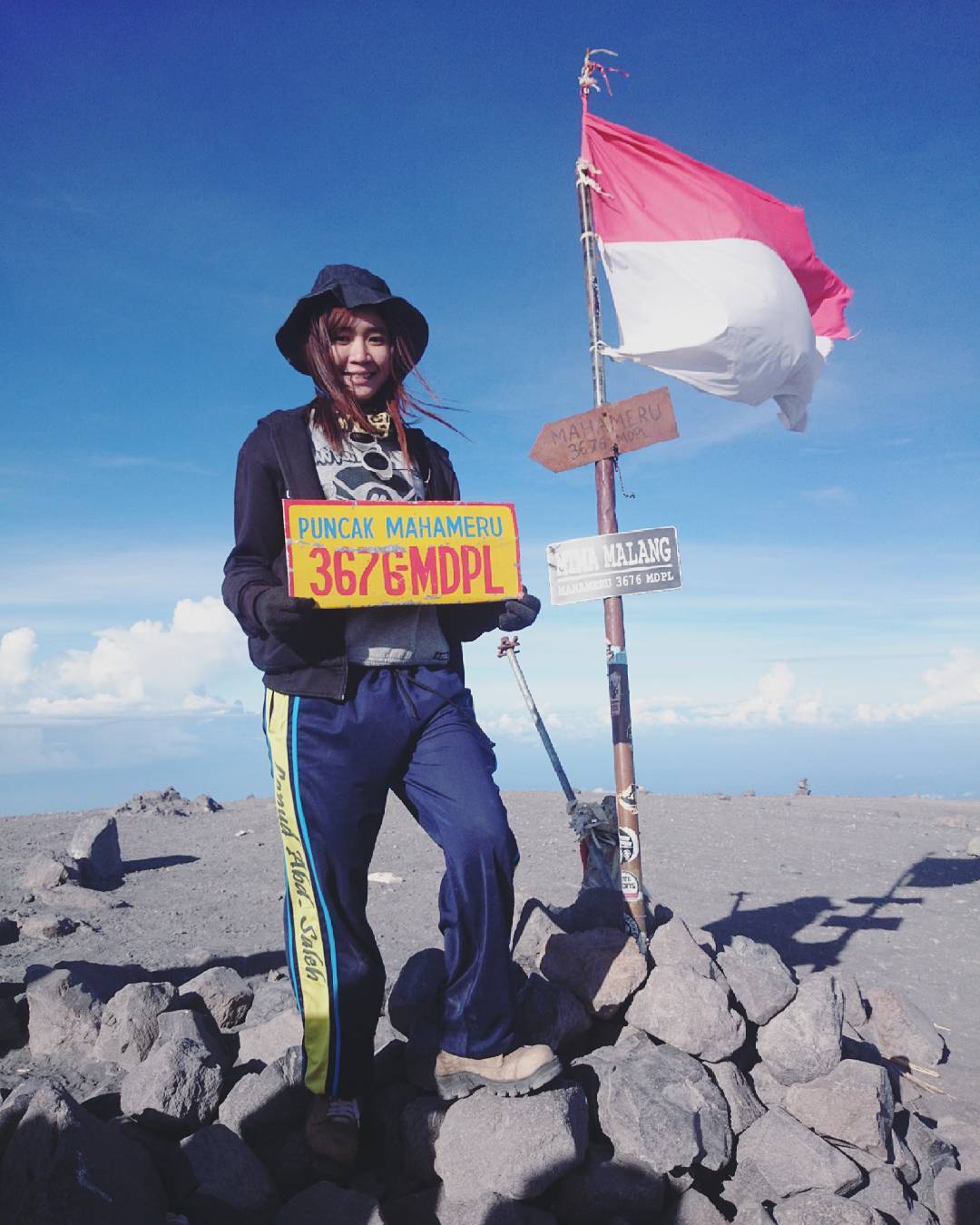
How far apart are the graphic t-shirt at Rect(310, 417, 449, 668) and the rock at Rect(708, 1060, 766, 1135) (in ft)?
6.82

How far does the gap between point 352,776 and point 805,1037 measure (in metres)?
2.30

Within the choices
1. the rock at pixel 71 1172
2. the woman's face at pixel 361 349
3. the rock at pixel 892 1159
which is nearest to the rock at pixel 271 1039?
the rock at pixel 71 1172

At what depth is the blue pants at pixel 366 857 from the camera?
2.90 metres

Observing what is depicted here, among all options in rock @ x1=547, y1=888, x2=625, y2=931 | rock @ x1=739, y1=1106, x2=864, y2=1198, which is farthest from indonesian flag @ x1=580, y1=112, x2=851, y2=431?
rock @ x1=739, y1=1106, x2=864, y2=1198

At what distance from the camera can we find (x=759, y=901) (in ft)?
24.5

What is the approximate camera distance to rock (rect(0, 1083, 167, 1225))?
233 cm

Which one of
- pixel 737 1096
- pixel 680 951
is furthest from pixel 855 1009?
pixel 737 1096

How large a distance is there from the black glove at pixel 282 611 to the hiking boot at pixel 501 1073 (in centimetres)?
165

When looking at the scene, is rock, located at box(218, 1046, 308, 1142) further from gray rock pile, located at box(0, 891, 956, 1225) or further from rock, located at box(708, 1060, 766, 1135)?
rock, located at box(708, 1060, 766, 1135)

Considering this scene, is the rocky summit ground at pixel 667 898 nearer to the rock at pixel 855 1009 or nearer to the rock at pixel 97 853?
the rock at pixel 97 853

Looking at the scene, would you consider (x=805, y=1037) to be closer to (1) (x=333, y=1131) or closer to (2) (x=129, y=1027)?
(1) (x=333, y=1131)

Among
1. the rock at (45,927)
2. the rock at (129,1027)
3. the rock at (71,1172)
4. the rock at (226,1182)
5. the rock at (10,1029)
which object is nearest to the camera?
the rock at (71,1172)

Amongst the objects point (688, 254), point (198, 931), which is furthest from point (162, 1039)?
point (688, 254)

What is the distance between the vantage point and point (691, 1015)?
3551mm
